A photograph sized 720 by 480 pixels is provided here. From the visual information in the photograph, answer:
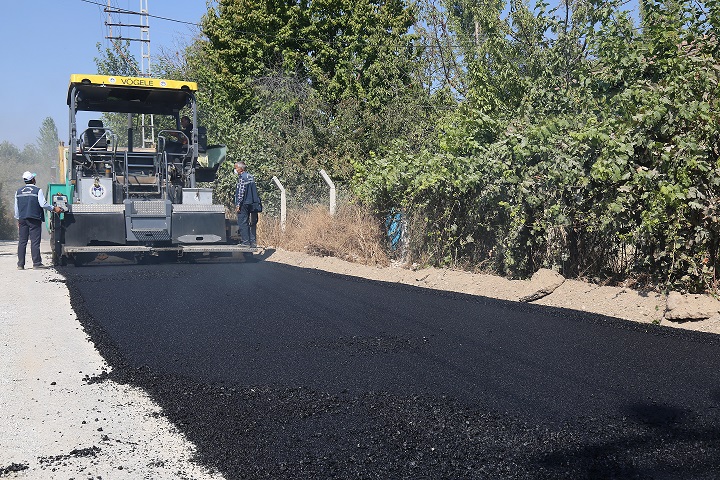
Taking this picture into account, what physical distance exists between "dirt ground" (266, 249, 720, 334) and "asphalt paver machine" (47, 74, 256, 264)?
10.5 ft

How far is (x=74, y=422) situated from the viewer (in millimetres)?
4594

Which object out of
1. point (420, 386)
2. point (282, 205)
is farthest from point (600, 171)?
point (282, 205)

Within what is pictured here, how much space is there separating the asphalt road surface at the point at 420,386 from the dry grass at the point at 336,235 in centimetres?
517

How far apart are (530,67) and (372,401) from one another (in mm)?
10559

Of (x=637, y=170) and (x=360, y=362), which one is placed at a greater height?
(x=637, y=170)

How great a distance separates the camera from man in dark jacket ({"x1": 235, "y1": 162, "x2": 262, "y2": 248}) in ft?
51.5

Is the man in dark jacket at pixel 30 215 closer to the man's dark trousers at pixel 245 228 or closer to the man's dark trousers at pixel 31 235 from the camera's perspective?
the man's dark trousers at pixel 31 235

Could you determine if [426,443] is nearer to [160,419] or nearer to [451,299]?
[160,419]

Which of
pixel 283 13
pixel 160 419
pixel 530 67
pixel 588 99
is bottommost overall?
pixel 160 419

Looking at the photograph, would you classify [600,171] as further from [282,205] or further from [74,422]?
[282,205]

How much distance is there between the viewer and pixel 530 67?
46.7 feet

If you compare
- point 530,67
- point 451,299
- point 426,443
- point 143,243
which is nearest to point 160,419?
point 426,443

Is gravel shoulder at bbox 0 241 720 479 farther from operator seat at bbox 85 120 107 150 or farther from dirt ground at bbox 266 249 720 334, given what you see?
operator seat at bbox 85 120 107 150

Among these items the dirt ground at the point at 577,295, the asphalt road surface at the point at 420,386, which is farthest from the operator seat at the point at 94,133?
the asphalt road surface at the point at 420,386
